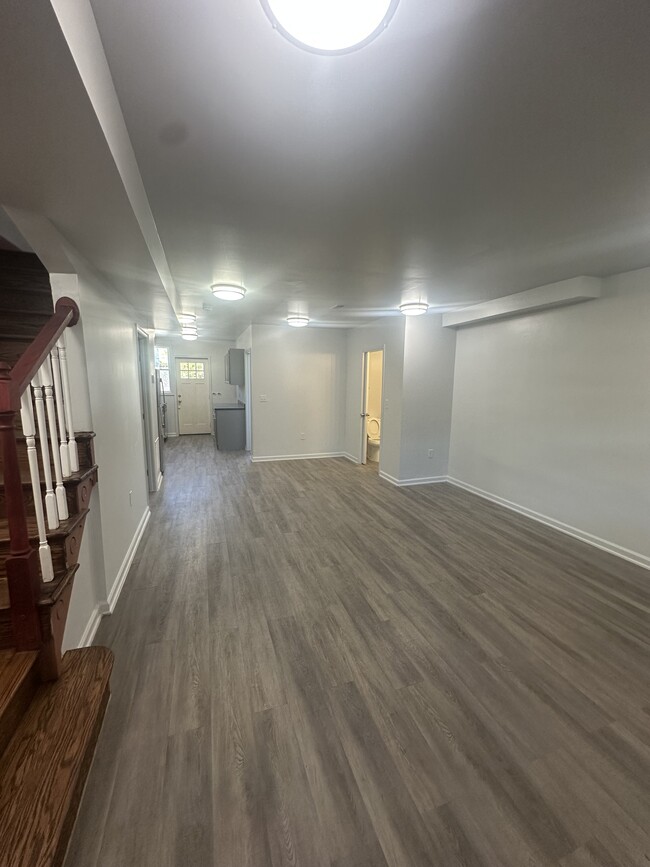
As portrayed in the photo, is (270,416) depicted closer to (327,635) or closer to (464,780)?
(327,635)

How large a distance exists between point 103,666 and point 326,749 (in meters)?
1.03

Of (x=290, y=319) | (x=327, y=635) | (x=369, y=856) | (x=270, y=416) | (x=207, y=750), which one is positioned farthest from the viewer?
(x=270, y=416)

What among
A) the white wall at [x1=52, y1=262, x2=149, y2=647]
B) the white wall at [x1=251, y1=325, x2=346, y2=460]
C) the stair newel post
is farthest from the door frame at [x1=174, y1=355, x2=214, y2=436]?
the stair newel post

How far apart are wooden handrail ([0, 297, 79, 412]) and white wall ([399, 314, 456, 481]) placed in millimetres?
4039

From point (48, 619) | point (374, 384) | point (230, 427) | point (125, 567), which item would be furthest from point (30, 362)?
point (374, 384)

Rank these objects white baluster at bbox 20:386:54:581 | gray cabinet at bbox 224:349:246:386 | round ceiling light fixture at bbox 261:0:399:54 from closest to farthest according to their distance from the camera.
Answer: round ceiling light fixture at bbox 261:0:399:54 < white baluster at bbox 20:386:54:581 < gray cabinet at bbox 224:349:246:386

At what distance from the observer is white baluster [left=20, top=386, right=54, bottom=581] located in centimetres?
133

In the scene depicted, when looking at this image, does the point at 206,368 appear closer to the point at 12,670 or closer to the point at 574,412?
the point at 574,412

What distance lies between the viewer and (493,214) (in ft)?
6.24

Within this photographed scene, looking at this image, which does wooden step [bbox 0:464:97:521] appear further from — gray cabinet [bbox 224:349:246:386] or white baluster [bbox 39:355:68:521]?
gray cabinet [bbox 224:349:246:386]

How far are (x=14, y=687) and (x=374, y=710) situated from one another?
1475 mm

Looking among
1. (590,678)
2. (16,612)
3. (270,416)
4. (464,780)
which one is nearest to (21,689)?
(16,612)

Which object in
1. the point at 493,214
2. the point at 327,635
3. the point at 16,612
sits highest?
the point at 493,214

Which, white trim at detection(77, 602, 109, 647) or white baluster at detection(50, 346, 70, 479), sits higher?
white baluster at detection(50, 346, 70, 479)
